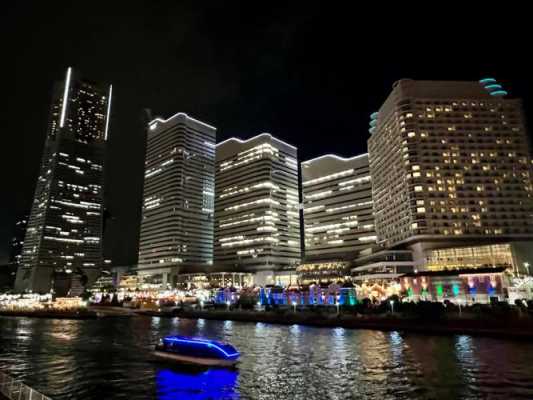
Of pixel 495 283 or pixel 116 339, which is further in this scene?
pixel 495 283

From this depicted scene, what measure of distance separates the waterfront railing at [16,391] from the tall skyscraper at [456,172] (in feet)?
481

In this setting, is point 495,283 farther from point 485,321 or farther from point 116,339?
point 116,339

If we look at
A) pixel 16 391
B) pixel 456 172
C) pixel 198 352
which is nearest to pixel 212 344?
pixel 198 352

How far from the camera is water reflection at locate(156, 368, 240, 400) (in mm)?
30062

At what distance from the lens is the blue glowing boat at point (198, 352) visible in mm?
40031

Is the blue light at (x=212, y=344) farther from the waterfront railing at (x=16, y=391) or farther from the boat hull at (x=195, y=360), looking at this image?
the waterfront railing at (x=16, y=391)

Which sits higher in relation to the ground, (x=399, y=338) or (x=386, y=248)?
(x=386, y=248)

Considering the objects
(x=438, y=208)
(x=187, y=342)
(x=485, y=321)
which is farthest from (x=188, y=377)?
(x=438, y=208)

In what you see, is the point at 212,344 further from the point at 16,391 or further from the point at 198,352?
the point at 16,391

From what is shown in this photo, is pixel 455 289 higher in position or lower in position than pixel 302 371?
higher

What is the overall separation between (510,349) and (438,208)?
371ft

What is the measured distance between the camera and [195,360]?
4138cm

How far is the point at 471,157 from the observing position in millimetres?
159250

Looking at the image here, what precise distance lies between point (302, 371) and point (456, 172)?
145m
